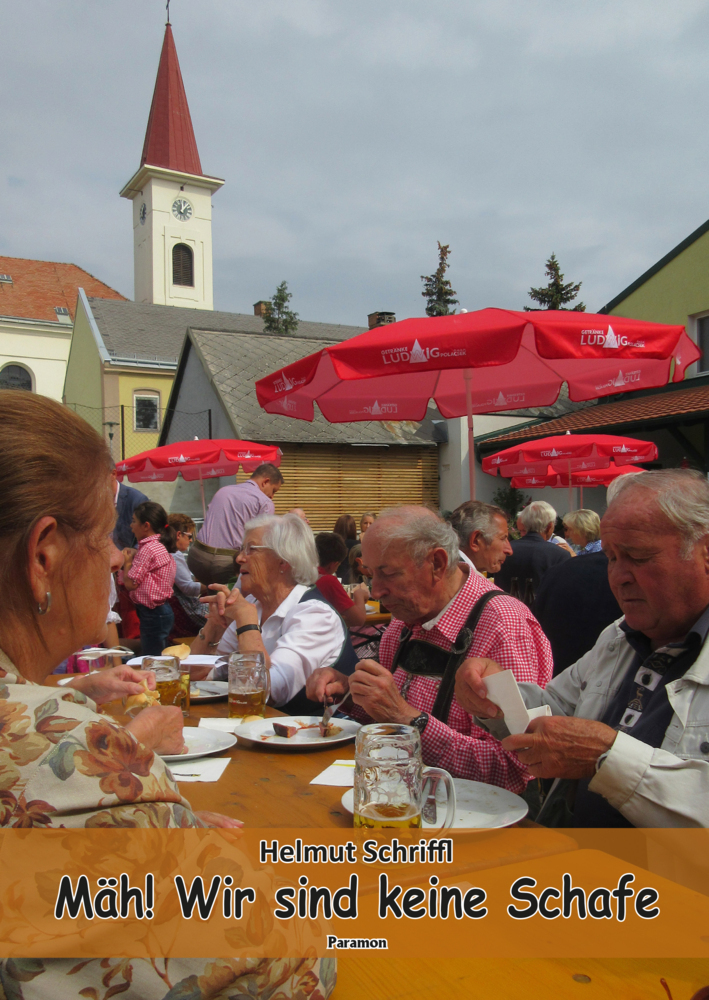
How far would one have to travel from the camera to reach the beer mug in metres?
1.50

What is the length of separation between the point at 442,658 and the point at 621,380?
14.2 feet

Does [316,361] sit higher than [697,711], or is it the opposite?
[316,361]

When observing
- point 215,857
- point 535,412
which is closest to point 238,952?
point 215,857

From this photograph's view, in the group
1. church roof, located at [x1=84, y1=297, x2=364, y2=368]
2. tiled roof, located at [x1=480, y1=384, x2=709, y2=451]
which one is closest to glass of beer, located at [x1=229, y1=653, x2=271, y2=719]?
tiled roof, located at [x1=480, y1=384, x2=709, y2=451]

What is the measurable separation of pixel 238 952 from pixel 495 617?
1.77m

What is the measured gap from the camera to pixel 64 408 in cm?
112

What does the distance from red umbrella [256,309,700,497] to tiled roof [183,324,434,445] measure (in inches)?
431

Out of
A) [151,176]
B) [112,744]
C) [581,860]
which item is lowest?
[581,860]

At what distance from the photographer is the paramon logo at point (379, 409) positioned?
6.72 meters

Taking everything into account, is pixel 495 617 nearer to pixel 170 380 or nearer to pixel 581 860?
pixel 581 860

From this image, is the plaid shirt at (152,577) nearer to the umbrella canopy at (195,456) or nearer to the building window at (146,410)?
the umbrella canopy at (195,456)

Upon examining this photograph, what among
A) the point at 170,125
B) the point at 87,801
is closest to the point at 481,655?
the point at 87,801

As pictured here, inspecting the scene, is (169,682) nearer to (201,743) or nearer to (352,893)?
(201,743)

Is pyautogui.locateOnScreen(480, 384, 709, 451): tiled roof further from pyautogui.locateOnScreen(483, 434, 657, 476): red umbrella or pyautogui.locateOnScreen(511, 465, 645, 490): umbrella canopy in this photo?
pyautogui.locateOnScreen(483, 434, 657, 476): red umbrella
